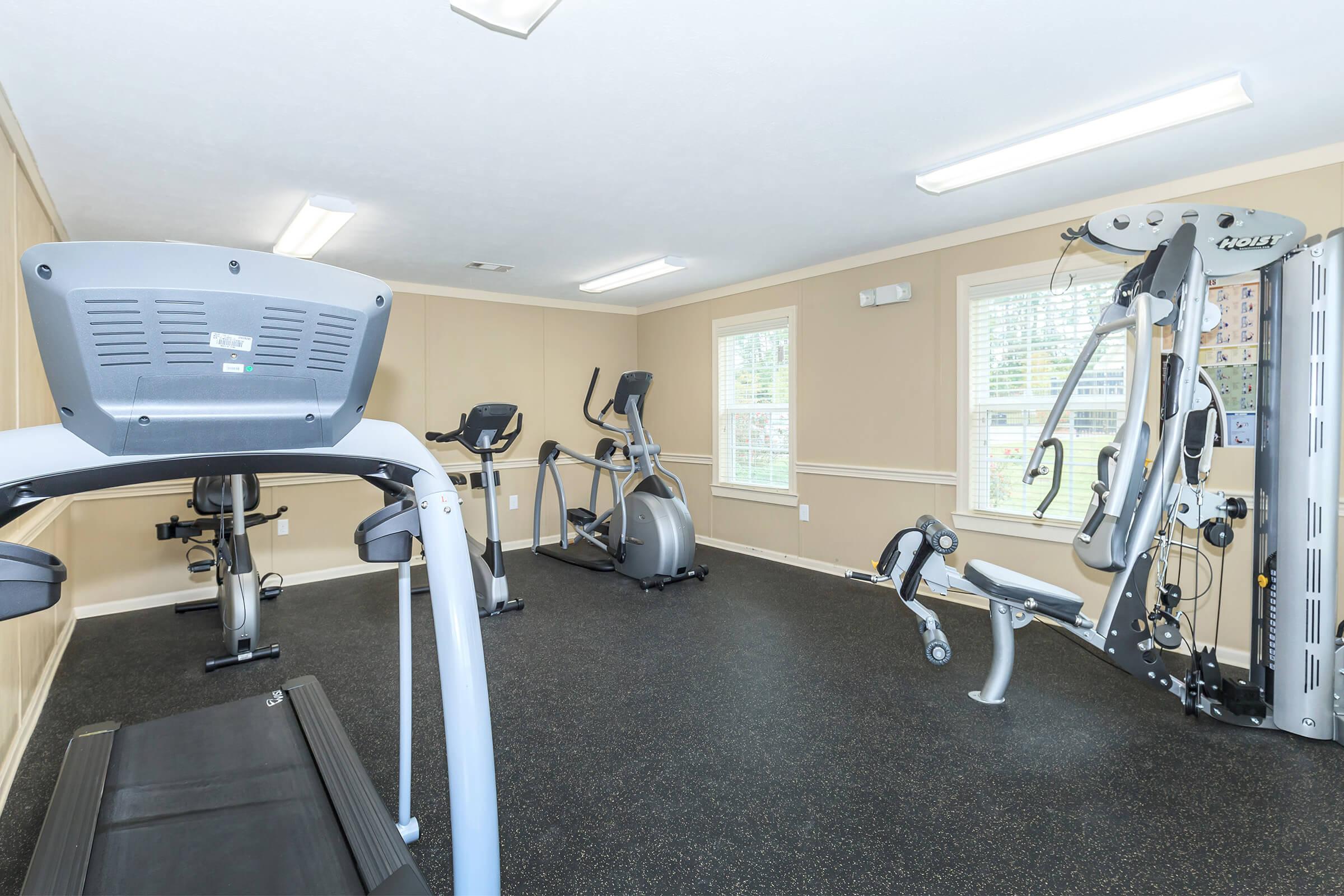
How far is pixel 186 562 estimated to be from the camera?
4441 millimetres

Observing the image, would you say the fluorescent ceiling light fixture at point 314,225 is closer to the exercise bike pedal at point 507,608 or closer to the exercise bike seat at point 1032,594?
the exercise bike pedal at point 507,608

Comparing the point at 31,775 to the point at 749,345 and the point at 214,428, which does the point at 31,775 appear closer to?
the point at 214,428

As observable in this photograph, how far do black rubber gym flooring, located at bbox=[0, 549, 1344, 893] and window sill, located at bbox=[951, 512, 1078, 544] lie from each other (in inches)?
21.2

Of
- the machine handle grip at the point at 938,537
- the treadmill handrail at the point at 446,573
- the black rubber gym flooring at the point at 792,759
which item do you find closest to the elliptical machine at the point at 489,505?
the black rubber gym flooring at the point at 792,759

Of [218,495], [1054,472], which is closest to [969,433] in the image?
[1054,472]

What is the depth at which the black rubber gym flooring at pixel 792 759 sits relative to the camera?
1.79 meters

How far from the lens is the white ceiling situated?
1829 millimetres

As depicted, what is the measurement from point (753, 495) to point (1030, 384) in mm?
2367

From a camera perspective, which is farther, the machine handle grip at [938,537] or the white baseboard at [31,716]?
the machine handle grip at [938,537]

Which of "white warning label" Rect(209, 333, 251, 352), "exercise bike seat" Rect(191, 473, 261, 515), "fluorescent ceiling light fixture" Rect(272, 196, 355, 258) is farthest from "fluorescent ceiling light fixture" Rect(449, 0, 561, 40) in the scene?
"exercise bike seat" Rect(191, 473, 261, 515)

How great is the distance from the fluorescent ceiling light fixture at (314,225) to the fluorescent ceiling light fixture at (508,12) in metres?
1.77

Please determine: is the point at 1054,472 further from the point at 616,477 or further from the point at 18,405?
the point at 18,405

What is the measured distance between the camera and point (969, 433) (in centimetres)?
403

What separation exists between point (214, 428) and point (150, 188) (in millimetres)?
3110
